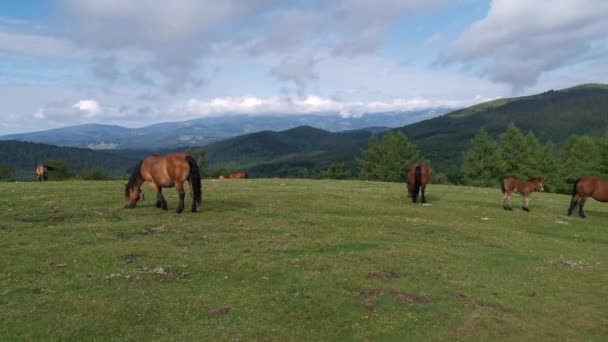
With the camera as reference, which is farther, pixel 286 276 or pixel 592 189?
pixel 592 189

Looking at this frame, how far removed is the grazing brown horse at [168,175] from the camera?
19.8 meters

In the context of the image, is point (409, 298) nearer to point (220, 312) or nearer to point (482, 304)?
point (482, 304)

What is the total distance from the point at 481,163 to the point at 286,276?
76.5m

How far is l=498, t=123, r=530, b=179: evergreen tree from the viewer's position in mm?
80250

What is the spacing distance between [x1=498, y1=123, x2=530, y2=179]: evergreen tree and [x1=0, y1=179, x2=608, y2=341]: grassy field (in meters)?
63.2

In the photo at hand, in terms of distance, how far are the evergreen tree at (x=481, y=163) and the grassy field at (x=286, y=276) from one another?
61662 millimetres

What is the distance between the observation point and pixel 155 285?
1125 cm

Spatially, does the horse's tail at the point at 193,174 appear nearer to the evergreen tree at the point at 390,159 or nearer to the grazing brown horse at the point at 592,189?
the grazing brown horse at the point at 592,189

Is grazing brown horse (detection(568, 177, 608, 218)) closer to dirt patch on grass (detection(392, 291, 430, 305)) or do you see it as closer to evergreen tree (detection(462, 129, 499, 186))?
dirt patch on grass (detection(392, 291, 430, 305))

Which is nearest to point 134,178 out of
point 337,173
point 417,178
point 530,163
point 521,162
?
point 417,178

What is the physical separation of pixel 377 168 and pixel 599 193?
221ft

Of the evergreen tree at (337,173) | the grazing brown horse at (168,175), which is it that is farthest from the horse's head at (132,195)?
the evergreen tree at (337,173)

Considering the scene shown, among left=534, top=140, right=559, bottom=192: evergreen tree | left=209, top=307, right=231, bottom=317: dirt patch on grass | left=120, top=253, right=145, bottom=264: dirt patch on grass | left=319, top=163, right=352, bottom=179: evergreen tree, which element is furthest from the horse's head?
left=319, top=163, right=352, bottom=179: evergreen tree

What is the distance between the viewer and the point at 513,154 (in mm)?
82000
